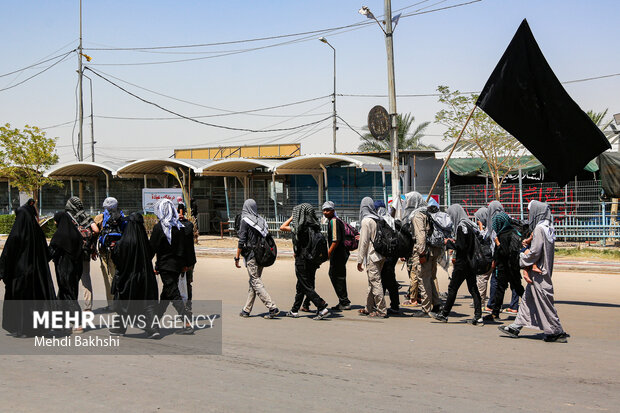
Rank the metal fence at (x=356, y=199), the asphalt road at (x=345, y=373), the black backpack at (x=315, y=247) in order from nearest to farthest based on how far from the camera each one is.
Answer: the asphalt road at (x=345, y=373) → the black backpack at (x=315, y=247) → the metal fence at (x=356, y=199)

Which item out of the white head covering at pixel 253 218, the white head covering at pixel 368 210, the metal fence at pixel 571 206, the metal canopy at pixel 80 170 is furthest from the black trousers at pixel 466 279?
the metal canopy at pixel 80 170

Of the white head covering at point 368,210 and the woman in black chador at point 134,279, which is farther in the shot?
the white head covering at point 368,210

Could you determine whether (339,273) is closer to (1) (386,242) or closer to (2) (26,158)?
(1) (386,242)

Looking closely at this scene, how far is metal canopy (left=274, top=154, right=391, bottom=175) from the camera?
70.6 ft

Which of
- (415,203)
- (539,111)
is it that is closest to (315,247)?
(415,203)

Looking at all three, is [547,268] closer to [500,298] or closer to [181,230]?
[500,298]

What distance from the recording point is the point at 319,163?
23.5 metres

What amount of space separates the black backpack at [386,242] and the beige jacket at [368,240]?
0.22ft

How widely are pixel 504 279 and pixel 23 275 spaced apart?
6.01 metres

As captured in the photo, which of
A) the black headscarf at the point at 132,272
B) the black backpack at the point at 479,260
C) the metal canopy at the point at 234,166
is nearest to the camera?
the black headscarf at the point at 132,272

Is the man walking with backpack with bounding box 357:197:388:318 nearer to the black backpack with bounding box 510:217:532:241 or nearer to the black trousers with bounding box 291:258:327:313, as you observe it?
the black trousers with bounding box 291:258:327:313

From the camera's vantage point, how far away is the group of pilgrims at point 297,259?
740cm

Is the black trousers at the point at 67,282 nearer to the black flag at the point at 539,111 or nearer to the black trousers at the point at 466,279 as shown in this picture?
the black trousers at the point at 466,279

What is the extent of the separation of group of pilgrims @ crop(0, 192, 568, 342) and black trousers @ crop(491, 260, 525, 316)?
13 mm
